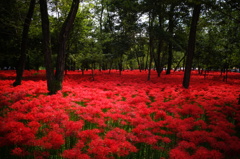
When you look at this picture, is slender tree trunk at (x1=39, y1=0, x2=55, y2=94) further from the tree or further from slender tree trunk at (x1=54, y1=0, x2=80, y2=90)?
slender tree trunk at (x1=54, y1=0, x2=80, y2=90)

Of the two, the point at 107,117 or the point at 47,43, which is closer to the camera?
the point at 107,117

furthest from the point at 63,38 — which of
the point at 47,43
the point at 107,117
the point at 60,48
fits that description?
the point at 107,117

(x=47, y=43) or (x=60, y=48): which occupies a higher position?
(x=47, y=43)

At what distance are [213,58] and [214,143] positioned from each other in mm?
17075

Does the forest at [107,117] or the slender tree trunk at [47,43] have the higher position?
the slender tree trunk at [47,43]

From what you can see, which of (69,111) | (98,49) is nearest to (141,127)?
(69,111)

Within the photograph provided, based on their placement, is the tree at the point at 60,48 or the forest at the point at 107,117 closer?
the forest at the point at 107,117

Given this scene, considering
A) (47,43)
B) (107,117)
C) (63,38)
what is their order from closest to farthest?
(107,117) < (47,43) < (63,38)

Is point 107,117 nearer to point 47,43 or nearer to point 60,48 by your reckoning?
point 60,48

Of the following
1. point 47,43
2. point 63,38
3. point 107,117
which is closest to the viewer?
point 107,117

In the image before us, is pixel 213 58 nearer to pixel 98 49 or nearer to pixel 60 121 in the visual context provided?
pixel 98 49

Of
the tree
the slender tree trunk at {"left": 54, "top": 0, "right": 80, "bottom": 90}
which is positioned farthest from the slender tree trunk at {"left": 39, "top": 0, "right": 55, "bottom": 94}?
the slender tree trunk at {"left": 54, "top": 0, "right": 80, "bottom": 90}

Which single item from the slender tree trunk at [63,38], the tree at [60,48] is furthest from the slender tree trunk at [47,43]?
the slender tree trunk at [63,38]

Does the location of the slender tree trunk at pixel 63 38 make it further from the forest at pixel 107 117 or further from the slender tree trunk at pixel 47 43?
the slender tree trunk at pixel 47 43
